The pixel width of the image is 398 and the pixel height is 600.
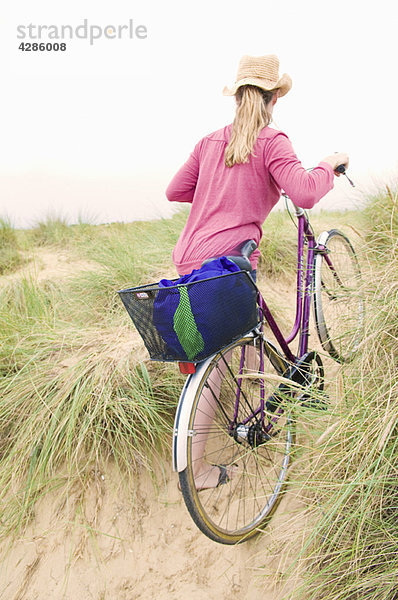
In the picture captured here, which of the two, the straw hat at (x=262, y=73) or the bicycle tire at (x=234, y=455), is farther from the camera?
the straw hat at (x=262, y=73)

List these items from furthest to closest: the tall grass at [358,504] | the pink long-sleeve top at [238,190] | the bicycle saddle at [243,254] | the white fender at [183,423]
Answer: the pink long-sleeve top at [238,190]
the bicycle saddle at [243,254]
the white fender at [183,423]
the tall grass at [358,504]

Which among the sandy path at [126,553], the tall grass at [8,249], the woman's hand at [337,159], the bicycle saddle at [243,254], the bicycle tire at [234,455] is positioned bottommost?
the sandy path at [126,553]

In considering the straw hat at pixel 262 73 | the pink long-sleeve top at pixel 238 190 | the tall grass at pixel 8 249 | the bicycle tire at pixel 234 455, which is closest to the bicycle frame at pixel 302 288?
the bicycle tire at pixel 234 455

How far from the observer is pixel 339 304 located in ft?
8.20

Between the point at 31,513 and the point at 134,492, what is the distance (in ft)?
2.11

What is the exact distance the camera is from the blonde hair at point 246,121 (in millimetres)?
2016

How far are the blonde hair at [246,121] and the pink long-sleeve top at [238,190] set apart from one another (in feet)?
0.13

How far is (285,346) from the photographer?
8.04 feet

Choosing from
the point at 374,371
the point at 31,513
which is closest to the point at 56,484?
the point at 31,513

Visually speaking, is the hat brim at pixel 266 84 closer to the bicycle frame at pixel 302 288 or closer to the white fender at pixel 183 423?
the bicycle frame at pixel 302 288

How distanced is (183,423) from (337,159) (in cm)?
159

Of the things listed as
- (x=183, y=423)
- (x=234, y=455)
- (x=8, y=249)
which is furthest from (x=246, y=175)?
(x=8, y=249)

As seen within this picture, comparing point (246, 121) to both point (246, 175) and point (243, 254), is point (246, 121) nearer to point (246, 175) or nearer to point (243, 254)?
point (246, 175)

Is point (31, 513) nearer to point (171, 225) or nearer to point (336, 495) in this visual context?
point (336, 495)
